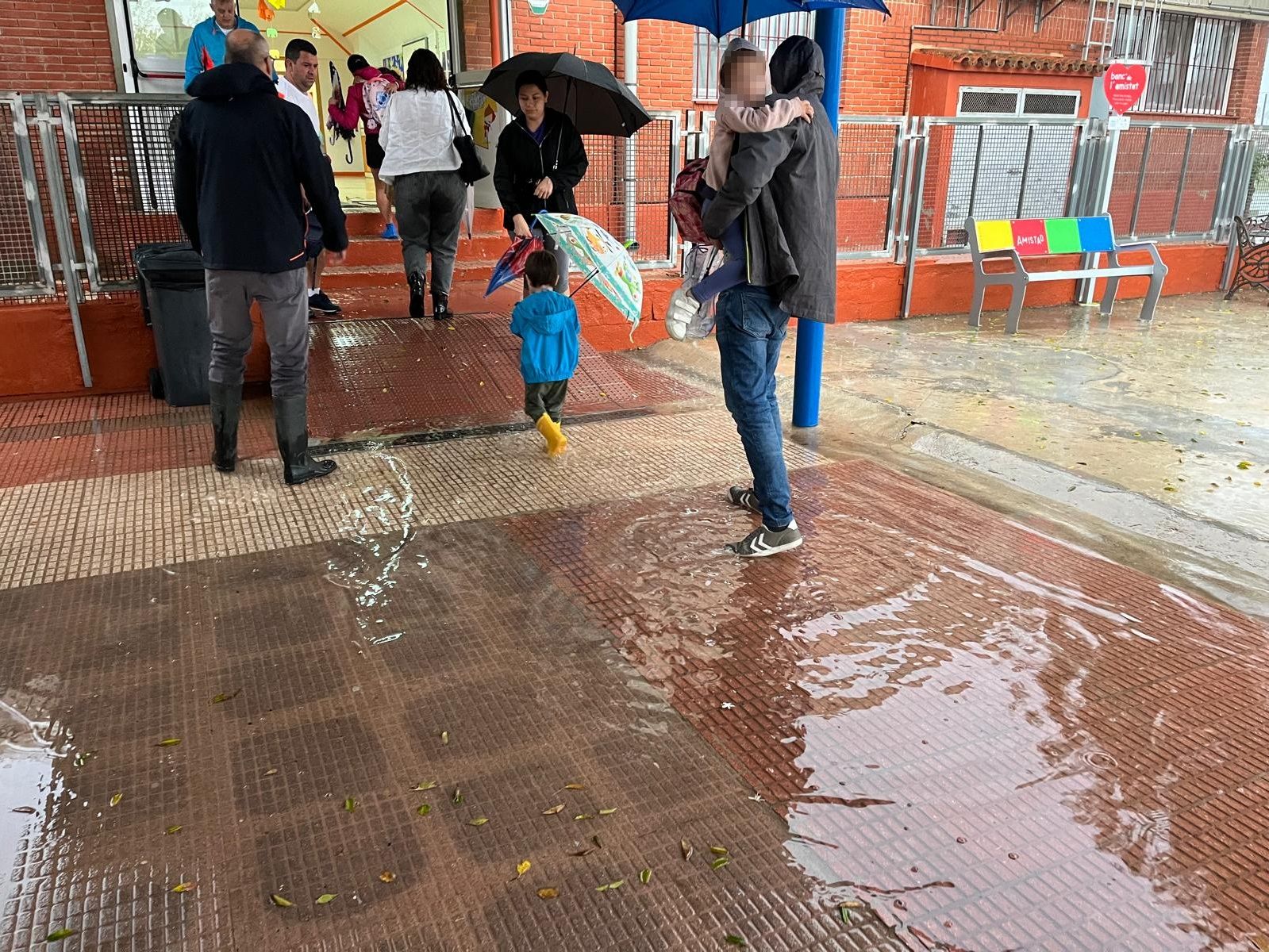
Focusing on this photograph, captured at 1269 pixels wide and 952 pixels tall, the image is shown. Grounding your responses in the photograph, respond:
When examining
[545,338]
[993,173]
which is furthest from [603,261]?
[993,173]

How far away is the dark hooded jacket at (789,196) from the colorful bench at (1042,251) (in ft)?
21.7

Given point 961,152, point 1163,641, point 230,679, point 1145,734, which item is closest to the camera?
point 1145,734

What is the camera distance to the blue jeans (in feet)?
13.5

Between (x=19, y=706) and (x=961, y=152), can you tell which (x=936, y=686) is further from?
(x=961, y=152)

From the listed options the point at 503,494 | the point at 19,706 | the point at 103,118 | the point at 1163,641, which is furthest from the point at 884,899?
the point at 103,118

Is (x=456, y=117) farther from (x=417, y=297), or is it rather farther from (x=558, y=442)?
(x=558, y=442)

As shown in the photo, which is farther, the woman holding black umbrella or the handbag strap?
the handbag strap

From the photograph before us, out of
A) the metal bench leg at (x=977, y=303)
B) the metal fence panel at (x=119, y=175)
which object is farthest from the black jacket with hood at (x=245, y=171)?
the metal bench leg at (x=977, y=303)

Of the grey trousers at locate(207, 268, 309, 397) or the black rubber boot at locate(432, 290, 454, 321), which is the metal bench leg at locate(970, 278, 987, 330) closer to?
the black rubber boot at locate(432, 290, 454, 321)

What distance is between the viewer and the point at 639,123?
22.7 feet

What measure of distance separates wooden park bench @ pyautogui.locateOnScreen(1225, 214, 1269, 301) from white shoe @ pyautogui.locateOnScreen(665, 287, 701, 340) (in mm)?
11303

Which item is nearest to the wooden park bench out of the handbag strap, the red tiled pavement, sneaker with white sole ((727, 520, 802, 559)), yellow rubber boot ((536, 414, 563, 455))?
the red tiled pavement

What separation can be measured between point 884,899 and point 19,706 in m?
2.80

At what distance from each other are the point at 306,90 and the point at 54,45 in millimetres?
2745
